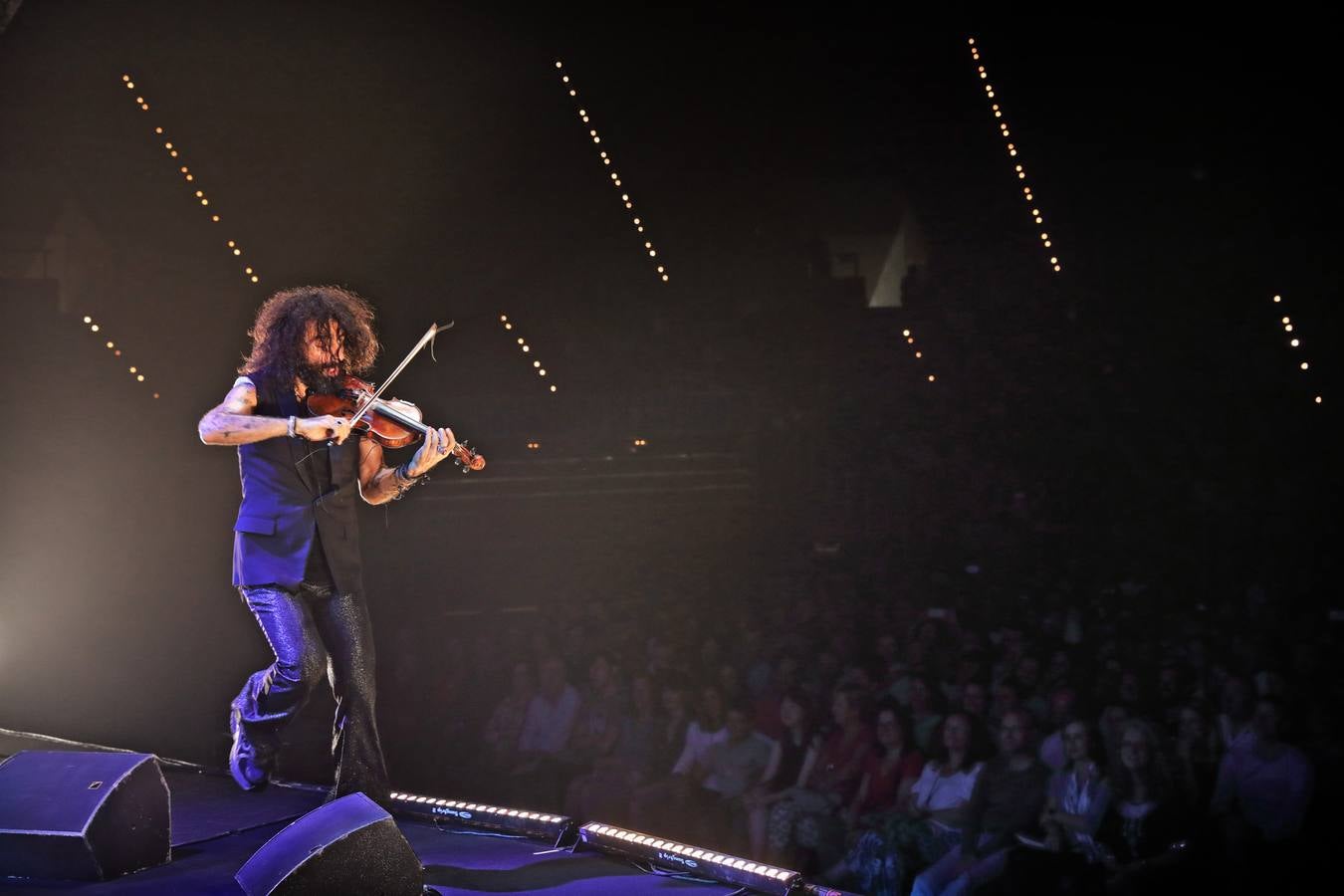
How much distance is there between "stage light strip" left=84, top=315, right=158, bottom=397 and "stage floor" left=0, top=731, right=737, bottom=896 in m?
3.16

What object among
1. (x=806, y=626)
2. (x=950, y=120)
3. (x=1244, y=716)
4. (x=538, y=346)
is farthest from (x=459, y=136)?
(x=1244, y=716)

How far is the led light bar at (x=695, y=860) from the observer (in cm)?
228

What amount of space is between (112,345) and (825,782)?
13.6 feet

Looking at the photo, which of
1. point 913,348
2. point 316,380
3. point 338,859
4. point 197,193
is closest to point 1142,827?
point 338,859

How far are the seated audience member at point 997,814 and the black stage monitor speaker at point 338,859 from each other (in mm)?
1792

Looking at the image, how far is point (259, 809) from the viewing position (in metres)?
2.83

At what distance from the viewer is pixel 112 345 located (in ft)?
18.5

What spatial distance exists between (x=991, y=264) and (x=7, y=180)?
16.5 feet

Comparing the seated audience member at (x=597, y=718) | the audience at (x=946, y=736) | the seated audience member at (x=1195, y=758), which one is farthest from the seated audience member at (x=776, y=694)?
the seated audience member at (x=1195, y=758)

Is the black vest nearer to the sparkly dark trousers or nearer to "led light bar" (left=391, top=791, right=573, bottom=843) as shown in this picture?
the sparkly dark trousers

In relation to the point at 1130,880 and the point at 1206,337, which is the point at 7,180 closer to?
the point at 1130,880

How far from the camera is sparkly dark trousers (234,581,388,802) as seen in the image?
8.29ft

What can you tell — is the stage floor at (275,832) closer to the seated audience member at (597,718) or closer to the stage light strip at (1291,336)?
the seated audience member at (597,718)

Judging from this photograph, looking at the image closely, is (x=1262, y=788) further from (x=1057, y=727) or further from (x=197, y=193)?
(x=197, y=193)
